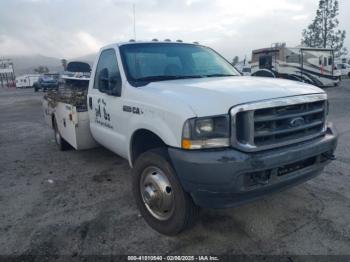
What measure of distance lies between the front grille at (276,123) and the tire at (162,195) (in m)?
0.73

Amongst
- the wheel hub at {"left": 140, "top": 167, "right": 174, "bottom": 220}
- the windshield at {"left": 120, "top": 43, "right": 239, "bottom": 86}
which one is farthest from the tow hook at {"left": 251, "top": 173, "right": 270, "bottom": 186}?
the windshield at {"left": 120, "top": 43, "right": 239, "bottom": 86}

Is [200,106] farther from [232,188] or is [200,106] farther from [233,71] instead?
[233,71]

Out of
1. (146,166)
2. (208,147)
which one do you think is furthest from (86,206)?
(208,147)

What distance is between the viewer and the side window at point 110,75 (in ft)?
13.2

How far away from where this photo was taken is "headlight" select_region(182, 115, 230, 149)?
277cm

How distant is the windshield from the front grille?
141 cm

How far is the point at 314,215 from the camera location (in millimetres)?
3592

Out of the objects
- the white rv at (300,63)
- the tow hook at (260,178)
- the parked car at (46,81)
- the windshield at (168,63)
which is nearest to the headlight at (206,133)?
the tow hook at (260,178)

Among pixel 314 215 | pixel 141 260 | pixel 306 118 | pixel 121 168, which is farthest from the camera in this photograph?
pixel 121 168

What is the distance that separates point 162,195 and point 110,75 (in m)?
1.91

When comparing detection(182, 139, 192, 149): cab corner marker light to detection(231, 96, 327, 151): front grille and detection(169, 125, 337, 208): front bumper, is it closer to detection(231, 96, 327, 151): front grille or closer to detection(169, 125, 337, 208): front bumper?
detection(169, 125, 337, 208): front bumper

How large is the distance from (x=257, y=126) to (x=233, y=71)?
2017 mm

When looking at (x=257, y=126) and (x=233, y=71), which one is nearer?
(x=257, y=126)

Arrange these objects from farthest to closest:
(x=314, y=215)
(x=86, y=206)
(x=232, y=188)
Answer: (x=86, y=206)
(x=314, y=215)
(x=232, y=188)
